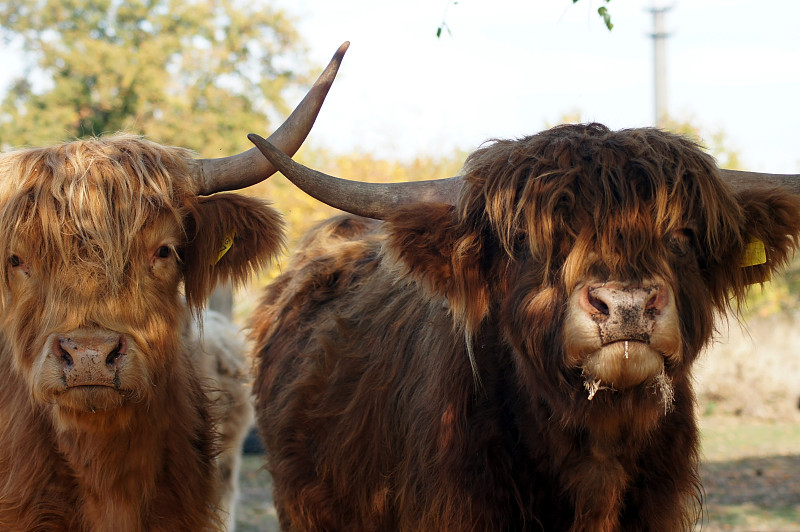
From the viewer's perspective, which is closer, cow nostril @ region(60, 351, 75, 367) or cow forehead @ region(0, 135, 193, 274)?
cow nostril @ region(60, 351, 75, 367)

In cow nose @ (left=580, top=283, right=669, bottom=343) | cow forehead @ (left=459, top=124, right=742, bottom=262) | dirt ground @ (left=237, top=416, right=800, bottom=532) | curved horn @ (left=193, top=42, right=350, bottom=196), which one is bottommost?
dirt ground @ (left=237, top=416, right=800, bottom=532)

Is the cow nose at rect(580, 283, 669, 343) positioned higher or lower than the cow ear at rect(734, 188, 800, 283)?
lower

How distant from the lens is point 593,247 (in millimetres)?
2643

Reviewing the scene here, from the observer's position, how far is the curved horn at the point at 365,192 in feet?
10.6

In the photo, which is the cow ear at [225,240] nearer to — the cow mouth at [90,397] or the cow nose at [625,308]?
the cow mouth at [90,397]

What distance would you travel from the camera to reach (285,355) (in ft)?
15.0

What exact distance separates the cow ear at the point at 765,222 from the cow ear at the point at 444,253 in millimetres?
919

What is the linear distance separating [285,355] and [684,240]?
2412 millimetres

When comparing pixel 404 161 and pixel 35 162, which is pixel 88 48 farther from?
pixel 35 162

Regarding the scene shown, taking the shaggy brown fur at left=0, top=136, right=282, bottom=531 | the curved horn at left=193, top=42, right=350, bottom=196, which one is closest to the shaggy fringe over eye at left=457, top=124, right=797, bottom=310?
the curved horn at left=193, top=42, right=350, bottom=196

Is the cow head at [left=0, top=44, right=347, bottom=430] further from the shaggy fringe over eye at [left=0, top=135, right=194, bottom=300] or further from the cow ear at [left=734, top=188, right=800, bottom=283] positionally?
the cow ear at [left=734, top=188, right=800, bottom=283]

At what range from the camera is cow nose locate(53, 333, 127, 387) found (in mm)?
2883

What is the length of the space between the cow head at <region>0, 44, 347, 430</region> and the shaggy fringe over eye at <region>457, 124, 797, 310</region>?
1005mm

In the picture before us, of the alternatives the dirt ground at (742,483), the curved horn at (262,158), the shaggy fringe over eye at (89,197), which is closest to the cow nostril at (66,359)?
the shaggy fringe over eye at (89,197)
